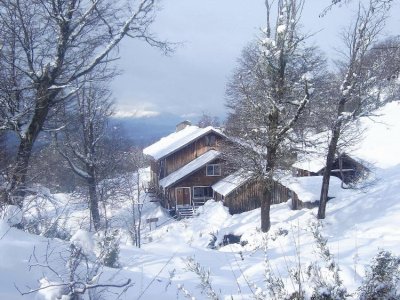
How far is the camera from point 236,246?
59.6 feet

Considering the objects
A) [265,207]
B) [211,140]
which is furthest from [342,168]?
[265,207]

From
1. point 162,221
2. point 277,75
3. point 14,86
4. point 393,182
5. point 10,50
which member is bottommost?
point 162,221

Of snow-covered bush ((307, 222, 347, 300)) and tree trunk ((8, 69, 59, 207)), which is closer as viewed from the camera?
snow-covered bush ((307, 222, 347, 300))

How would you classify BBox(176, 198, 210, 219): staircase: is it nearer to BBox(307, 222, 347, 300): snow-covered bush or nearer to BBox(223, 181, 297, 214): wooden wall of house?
BBox(223, 181, 297, 214): wooden wall of house

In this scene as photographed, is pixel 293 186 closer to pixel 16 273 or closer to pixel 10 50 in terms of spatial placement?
pixel 10 50

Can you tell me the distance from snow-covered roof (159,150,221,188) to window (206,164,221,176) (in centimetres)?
86

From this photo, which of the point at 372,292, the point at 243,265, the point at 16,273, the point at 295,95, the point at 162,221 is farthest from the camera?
the point at 162,221

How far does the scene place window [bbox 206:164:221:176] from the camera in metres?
33.8

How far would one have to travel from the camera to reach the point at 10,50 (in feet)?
28.8

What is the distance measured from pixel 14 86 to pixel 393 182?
19.5m

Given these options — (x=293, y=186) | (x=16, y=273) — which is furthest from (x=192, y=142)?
(x=16, y=273)

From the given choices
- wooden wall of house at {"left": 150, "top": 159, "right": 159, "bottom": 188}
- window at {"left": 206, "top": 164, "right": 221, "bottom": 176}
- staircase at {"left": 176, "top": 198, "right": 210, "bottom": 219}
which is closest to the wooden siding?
window at {"left": 206, "top": 164, "right": 221, "bottom": 176}

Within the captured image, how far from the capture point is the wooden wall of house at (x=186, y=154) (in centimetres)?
3497

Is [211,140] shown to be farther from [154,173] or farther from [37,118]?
[37,118]
